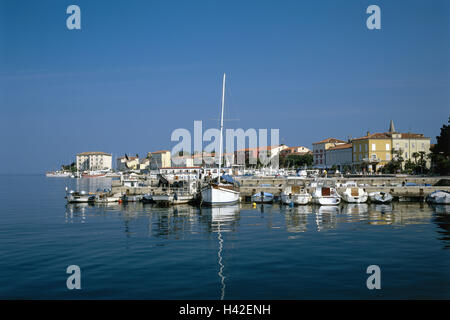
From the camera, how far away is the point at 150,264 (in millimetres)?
17266

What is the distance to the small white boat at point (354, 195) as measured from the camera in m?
45.0

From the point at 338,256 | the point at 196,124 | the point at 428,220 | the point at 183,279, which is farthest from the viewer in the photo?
the point at 196,124

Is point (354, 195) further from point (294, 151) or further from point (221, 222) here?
point (294, 151)

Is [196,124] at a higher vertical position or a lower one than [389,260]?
higher

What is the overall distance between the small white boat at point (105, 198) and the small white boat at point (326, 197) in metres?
23.9

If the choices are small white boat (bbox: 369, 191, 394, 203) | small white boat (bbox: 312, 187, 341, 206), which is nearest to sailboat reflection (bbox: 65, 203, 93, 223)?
small white boat (bbox: 312, 187, 341, 206)

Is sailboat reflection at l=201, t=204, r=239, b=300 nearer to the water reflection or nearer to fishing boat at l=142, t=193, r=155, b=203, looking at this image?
the water reflection

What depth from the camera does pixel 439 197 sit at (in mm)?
43312

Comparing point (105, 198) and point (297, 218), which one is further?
point (105, 198)

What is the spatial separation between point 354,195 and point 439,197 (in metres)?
8.93

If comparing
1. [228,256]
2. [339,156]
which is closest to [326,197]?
[228,256]
